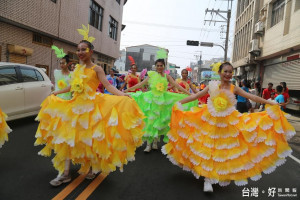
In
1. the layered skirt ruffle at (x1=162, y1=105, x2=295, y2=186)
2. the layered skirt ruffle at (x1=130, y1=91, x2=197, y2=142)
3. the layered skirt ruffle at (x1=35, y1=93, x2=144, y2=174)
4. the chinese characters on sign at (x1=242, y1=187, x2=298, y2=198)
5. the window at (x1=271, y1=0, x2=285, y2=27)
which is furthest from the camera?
the window at (x1=271, y1=0, x2=285, y2=27)

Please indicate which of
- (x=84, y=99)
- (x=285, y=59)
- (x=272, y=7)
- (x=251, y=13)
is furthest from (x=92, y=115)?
(x=251, y=13)

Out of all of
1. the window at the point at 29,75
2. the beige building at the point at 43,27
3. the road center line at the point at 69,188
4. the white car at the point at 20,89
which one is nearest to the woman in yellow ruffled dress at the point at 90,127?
the road center line at the point at 69,188

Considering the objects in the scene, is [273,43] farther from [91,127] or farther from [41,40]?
[91,127]

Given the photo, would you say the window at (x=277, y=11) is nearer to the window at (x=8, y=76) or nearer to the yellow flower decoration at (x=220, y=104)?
the yellow flower decoration at (x=220, y=104)

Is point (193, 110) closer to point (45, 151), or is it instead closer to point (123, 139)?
point (123, 139)

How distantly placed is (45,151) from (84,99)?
3.33 feet

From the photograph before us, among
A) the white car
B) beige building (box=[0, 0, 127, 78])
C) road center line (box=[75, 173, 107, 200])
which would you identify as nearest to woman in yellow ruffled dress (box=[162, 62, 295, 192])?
road center line (box=[75, 173, 107, 200])

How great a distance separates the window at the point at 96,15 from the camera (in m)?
22.0

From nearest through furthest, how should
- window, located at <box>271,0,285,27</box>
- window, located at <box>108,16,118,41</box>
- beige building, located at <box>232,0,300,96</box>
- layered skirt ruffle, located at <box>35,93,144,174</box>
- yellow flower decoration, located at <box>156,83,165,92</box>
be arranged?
layered skirt ruffle, located at <box>35,93,144,174</box>, yellow flower decoration, located at <box>156,83,165,92</box>, beige building, located at <box>232,0,300,96</box>, window, located at <box>271,0,285,27</box>, window, located at <box>108,16,118,41</box>

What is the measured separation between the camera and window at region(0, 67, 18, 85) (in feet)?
22.0

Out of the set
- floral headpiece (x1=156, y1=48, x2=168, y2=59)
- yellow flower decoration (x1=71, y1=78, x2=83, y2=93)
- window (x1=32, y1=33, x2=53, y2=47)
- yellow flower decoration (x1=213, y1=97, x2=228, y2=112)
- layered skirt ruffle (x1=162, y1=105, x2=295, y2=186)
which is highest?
window (x1=32, y1=33, x2=53, y2=47)

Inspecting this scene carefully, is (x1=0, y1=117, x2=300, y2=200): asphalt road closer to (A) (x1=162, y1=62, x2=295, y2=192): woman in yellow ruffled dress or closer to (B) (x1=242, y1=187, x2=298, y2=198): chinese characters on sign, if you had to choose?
(B) (x1=242, y1=187, x2=298, y2=198): chinese characters on sign

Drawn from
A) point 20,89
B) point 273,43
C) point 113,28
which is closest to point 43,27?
point 20,89

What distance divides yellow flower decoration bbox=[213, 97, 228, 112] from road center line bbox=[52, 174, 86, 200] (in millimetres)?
2303
